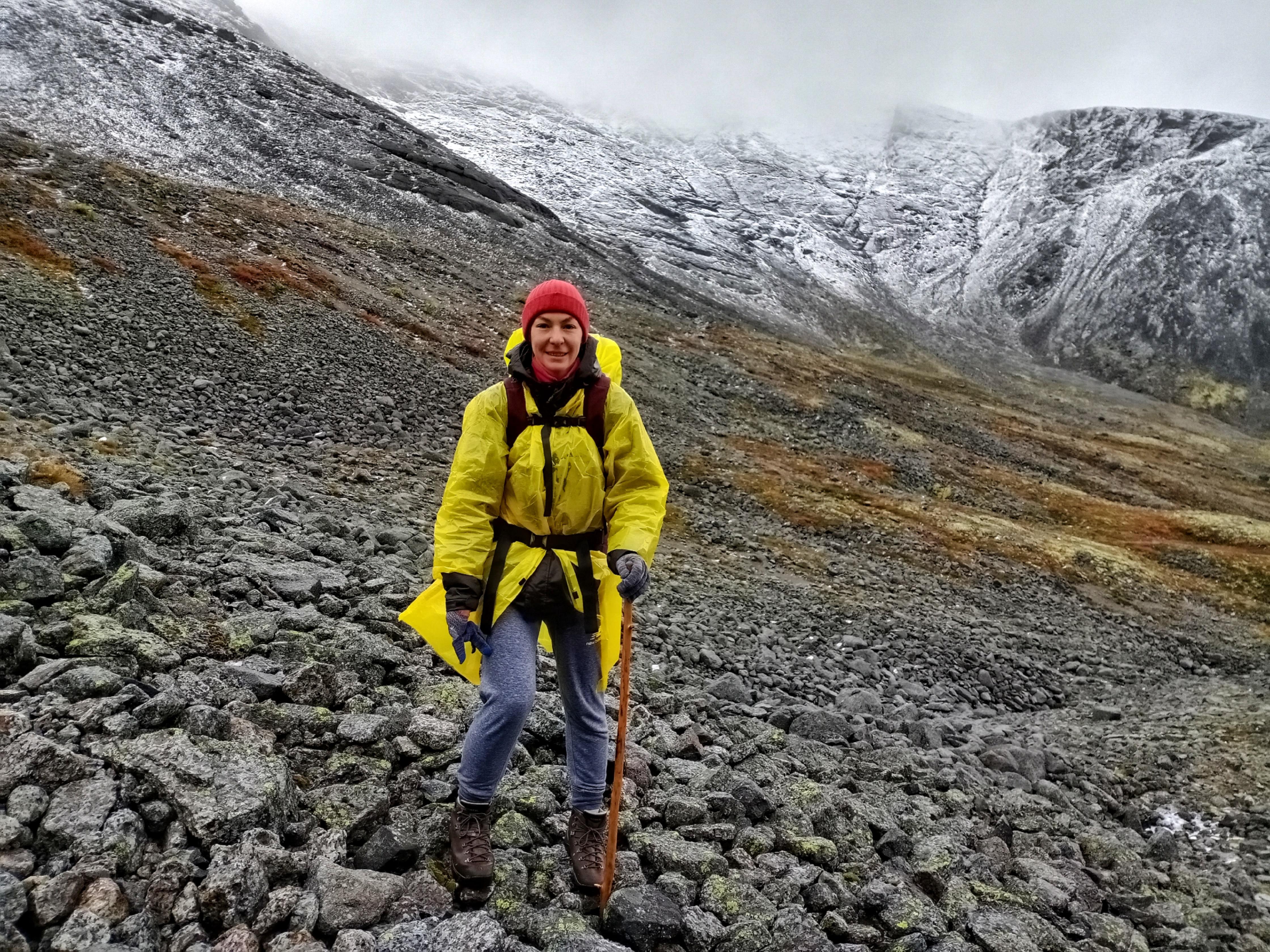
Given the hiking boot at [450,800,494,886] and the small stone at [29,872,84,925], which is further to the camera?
the hiking boot at [450,800,494,886]

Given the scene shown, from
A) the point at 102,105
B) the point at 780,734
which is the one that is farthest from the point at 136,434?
the point at 102,105

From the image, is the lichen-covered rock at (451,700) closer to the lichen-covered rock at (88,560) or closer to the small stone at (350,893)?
the small stone at (350,893)

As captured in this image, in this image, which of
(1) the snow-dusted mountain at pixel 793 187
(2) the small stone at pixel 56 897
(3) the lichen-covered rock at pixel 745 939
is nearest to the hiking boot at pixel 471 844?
(3) the lichen-covered rock at pixel 745 939

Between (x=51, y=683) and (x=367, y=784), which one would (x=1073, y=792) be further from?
(x=51, y=683)

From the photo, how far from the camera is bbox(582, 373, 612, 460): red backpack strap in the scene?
420 centimetres

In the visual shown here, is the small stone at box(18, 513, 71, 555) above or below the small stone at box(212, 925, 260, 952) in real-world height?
above

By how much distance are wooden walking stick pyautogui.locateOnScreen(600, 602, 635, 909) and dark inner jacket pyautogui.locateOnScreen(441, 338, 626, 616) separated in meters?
0.38

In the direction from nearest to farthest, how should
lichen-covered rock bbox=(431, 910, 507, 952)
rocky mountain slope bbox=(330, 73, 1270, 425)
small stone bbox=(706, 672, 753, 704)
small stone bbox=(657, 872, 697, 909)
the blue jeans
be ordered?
1. lichen-covered rock bbox=(431, 910, 507, 952)
2. the blue jeans
3. small stone bbox=(657, 872, 697, 909)
4. small stone bbox=(706, 672, 753, 704)
5. rocky mountain slope bbox=(330, 73, 1270, 425)

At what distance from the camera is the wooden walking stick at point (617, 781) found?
13.7 ft

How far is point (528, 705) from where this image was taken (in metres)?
4.02

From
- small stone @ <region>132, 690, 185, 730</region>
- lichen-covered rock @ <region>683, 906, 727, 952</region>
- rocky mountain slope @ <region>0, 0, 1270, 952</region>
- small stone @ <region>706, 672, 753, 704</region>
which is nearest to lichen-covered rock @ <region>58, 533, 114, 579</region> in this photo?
rocky mountain slope @ <region>0, 0, 1270, 952</region>

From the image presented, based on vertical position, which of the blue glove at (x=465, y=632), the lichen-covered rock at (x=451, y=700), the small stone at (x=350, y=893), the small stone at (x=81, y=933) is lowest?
the lichen-covered rock at (x=451, y=700)

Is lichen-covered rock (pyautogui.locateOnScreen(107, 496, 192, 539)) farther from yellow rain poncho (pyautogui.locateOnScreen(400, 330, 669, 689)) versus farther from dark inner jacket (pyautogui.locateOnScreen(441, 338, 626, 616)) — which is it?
dark inner jacket (pyautogui.locateOnScreen(441, 338, 626, 616))

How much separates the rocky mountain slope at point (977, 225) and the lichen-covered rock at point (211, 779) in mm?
65387
